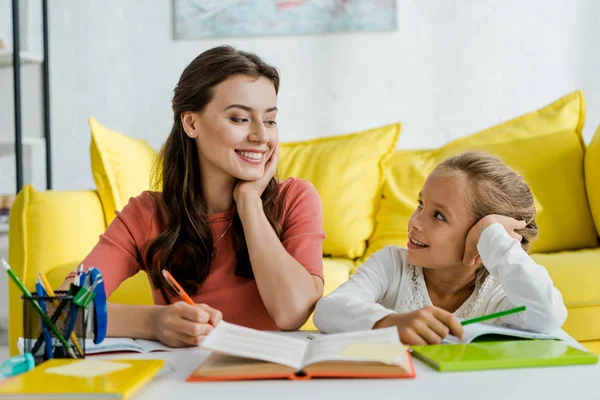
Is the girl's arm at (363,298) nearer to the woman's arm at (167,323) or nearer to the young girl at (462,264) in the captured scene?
the young girl at (462,264)

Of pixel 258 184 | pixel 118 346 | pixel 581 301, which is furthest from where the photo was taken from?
pixel 581 301

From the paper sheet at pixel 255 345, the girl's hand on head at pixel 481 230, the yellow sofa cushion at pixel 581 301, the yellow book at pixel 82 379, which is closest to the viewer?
the yellow book at pixel 82 379

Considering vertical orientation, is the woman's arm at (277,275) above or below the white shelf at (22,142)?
below

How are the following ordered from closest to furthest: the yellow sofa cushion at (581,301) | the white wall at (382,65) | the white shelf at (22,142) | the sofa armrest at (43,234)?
1. the yellow sofa cushion at (581,301)
2. the sofa armrest at (43,234)
3. the white wall at (382,65)
4. the white shelf at (22,142)

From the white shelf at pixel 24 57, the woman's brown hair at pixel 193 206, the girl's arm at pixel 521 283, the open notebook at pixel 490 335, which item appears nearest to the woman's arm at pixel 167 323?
the woman's brown hair at pixel 193 206

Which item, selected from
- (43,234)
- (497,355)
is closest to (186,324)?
(497,355)

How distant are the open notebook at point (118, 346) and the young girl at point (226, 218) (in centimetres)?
29

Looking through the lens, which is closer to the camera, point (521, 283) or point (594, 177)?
point (521, 283)

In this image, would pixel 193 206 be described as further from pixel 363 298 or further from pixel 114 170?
pixel 114 170

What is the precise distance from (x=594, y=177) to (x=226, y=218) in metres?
1.39

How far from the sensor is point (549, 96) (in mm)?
2982

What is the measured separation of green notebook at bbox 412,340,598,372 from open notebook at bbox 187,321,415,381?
0.03m

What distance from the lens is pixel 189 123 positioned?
54.7 inches

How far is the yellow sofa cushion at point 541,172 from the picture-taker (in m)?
2.27
